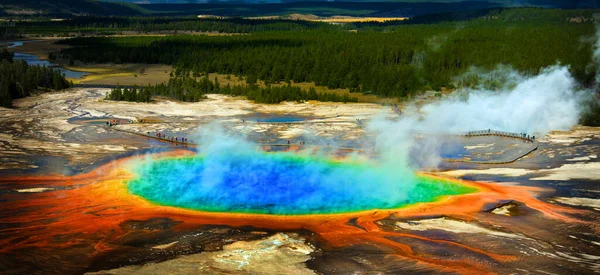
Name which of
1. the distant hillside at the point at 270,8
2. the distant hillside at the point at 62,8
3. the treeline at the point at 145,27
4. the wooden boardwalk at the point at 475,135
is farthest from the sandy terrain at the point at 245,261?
the distant hillside at the point at 62,8

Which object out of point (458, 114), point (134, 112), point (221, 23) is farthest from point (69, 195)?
point (221, 23)

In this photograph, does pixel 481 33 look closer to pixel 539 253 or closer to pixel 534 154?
pixel 534 154

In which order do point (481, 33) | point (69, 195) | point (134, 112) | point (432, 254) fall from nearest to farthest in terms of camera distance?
point (432, 254), point (69, 195), point (134, 112), point (481, 33)

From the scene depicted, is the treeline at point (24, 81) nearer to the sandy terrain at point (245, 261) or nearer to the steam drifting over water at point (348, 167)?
the steam drifting over water at point (348, 167)

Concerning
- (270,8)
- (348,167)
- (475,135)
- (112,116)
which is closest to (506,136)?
(475,135)

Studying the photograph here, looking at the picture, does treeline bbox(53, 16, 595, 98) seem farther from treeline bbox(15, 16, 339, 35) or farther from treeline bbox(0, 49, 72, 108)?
treeline bbox(15, 16, 339, 35)

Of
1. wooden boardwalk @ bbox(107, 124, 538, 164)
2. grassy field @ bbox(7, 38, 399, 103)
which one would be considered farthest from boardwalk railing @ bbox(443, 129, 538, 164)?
grassy field @ bbox(7, 38, 399, 103)
